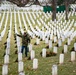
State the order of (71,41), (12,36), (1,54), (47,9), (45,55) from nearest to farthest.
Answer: (45,55) → (1,54) → (71,41) → (12,36) → (47,9)

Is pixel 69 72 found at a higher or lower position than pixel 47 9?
lower

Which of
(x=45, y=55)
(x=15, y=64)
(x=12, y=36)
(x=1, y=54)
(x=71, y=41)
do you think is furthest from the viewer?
(x=12, y=36)

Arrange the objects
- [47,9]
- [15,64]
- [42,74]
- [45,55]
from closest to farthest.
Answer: [42,74] → [15,64] → [45,55] → [47,9]

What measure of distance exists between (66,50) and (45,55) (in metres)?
1.37

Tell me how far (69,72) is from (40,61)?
8.41ft

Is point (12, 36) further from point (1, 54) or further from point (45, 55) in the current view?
point (45, 55)

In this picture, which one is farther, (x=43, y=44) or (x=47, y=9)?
(x=47, y=9)

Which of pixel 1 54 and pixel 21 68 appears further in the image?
pixel 1 54

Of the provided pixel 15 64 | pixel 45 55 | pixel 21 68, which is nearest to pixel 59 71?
pixel 21 68

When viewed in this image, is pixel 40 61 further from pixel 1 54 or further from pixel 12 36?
pixel 12 36

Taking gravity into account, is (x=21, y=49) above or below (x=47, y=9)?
below

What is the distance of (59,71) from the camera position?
505 inches

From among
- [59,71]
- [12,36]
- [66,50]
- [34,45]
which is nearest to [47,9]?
[12,36]

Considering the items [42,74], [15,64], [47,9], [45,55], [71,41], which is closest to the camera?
[42,74]
